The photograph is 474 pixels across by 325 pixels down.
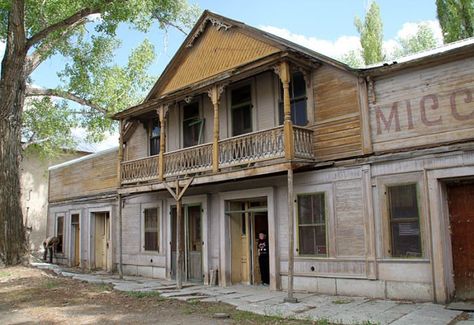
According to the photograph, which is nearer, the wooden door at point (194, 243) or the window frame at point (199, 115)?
the wooden door at point (194, 243)

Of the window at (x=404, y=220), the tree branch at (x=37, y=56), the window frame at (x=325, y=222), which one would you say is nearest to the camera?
the window at (x=404, y=220)

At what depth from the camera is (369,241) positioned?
32.3 ft

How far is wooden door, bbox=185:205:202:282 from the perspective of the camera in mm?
13914

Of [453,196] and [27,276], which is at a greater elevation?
[453,196]

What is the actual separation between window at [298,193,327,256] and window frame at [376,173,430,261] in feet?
4.80

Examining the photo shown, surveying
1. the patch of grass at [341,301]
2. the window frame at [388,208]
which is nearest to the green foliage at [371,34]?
the window frame at [388,208]

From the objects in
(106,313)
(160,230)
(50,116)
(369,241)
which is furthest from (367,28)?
(106,313)

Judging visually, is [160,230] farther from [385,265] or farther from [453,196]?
[453,196]

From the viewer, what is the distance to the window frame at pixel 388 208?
9156 millimetres

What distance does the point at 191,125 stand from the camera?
48.5 ft

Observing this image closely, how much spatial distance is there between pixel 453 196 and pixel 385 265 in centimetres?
197

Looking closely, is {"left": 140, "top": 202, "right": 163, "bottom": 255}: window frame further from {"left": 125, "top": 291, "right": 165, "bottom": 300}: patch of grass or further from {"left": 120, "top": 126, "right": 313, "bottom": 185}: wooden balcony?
{"left": 125, "top": 291, "right": 165, "bottom": 300}: patch of grass

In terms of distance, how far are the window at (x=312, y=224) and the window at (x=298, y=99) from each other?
6.42 ft

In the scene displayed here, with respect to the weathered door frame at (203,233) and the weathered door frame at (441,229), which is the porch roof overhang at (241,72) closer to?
the weathered door frame at (203,233)
